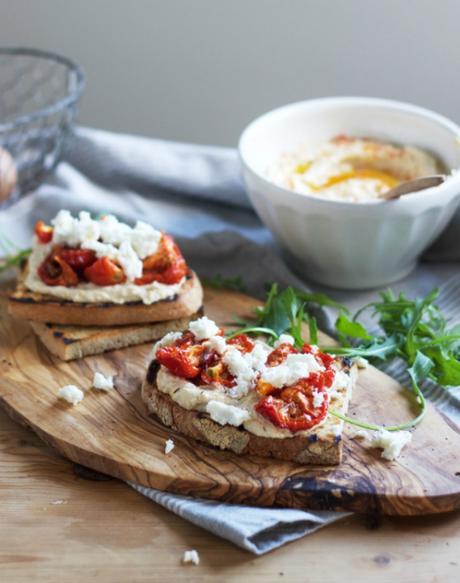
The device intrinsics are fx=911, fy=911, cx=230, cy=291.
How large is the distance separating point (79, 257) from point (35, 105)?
312 cm

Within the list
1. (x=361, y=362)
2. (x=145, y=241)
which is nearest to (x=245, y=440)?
(x=361, y=362)

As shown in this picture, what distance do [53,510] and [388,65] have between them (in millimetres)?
4140

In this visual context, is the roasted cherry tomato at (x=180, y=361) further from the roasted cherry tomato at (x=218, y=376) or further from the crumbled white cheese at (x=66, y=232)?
the crumbled white cheese at (x=66, y=232)

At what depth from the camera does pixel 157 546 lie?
2887mm

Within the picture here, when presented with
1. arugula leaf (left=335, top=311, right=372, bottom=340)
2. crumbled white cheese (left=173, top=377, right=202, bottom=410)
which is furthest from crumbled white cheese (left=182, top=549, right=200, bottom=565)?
arugula leaf (left=335, top=311, right=372, bottom=340)

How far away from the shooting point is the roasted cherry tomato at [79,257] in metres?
3.78

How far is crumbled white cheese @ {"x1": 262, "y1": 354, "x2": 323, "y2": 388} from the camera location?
305 centimetres

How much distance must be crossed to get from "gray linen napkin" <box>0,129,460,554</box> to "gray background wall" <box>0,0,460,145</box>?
4.11 feet

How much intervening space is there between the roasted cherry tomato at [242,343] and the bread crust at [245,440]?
0.33 metres

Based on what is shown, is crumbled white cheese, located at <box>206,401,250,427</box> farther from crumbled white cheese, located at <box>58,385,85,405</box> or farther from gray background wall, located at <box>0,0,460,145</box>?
gray background wall, located at <box>0,0,460,145</box>

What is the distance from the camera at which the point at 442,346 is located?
3.63 meters

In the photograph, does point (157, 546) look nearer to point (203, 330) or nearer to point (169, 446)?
point (169, 446)

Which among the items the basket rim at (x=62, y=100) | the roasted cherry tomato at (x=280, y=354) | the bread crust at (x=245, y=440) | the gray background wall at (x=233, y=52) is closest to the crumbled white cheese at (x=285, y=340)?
the roasted cherry tomato at (x=280, y=354)

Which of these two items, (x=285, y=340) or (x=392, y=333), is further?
(x=392, y=333)
